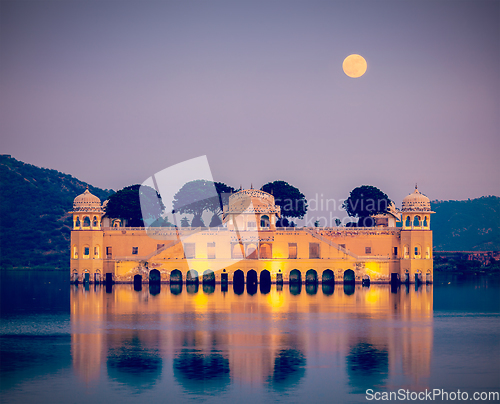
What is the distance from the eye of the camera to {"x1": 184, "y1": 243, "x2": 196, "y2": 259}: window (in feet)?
206

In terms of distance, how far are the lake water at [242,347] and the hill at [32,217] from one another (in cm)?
4035

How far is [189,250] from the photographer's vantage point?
6291 cm

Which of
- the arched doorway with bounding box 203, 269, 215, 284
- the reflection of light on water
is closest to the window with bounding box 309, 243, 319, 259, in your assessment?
the reflection of light on water

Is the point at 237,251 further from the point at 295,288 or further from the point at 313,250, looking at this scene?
the point at 313,250

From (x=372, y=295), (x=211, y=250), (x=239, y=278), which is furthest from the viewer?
(x=239, y=278)

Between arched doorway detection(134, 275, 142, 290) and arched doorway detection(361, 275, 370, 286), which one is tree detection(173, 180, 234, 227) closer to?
arched doorway detection(134, 275, 142, 290)

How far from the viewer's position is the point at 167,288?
61.1 metres

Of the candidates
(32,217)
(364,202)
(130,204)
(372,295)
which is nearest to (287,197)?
(364,202)

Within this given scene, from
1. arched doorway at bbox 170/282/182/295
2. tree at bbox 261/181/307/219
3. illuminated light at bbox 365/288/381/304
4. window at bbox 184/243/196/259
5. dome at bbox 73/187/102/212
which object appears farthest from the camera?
A: tree at bbox 261/181/307/219

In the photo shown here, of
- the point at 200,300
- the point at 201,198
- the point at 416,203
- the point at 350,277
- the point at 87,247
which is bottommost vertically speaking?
the point at 200,300

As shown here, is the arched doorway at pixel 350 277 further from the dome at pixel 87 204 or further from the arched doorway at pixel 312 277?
the dome at pixel 87 204

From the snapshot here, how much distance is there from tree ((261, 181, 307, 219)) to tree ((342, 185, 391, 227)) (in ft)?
17.5

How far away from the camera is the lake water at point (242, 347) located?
24.9 metres

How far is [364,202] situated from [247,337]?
43.7 m
